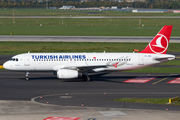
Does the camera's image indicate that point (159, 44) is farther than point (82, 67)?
Yes

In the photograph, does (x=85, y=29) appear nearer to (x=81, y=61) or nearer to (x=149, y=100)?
(x=81, y=61)

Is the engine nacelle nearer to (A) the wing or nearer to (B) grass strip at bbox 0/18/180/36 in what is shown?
(A) the wing

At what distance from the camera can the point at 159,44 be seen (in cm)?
4584

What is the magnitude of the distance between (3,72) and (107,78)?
1928cm

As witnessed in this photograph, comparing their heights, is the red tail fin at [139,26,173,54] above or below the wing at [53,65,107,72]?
above

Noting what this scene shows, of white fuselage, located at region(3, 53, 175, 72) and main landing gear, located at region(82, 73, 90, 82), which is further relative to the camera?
main landing gear, located at region(82, 73, 90, 82)

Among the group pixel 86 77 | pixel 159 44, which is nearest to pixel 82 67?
pixel 86 77

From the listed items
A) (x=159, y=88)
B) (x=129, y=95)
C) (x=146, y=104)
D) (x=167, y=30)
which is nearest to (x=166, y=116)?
(x=146, y=104)

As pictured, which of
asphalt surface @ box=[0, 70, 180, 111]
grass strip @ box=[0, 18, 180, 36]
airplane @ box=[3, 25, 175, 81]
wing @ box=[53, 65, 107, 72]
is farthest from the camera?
grass strip @ box=[0, 18, 180, 36]

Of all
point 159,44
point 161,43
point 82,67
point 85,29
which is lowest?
point 82,67

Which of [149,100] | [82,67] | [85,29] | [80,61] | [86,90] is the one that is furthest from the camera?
[85,29]

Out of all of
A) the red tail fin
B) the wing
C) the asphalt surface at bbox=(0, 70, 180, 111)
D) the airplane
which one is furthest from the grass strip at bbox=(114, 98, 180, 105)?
the red tail fin

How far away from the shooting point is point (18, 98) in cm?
3403

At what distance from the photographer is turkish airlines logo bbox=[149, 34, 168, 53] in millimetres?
45750
